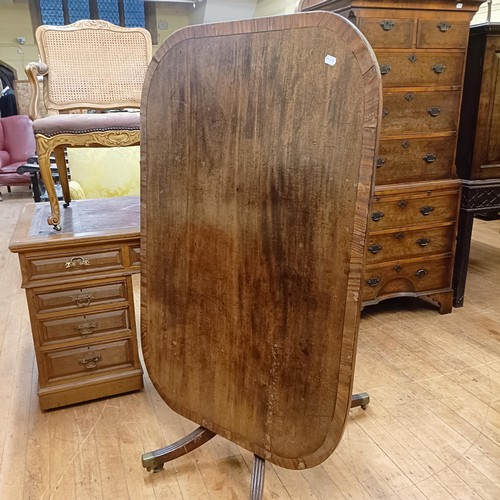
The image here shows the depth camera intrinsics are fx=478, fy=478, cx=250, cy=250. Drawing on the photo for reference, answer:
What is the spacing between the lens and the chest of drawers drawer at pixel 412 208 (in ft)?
8.40

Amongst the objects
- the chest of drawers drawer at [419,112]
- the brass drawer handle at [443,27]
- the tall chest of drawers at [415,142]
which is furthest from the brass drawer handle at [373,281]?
the brass drawer handle at [443,27]

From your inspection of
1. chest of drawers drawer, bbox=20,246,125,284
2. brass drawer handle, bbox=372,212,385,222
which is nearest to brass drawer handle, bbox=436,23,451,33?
brass drawer handle, bbox=372,212,385,222

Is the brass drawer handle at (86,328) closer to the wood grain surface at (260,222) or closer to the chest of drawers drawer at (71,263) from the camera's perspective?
the chest of drawers drawer at (71,263)

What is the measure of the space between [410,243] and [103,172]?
2.20m

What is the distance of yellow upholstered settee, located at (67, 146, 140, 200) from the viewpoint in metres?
3.48

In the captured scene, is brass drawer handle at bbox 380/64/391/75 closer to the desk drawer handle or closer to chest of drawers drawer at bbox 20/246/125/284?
the desk drawer handle

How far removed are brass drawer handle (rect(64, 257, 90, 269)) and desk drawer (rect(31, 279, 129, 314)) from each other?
91 mm

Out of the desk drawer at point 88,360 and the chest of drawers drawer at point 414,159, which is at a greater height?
the chest of drawers drawer at point 414,159

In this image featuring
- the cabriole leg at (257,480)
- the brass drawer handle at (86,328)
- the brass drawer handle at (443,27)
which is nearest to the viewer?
the cabriole leg at (257,480)

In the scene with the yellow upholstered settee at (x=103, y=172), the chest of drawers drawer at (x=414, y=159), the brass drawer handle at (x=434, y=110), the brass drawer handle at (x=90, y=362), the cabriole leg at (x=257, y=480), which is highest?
the brass drawer handle at (x=434, y=110)

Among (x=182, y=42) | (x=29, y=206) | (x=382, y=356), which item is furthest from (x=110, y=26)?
(x=382, y=356)

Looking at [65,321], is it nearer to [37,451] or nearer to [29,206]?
[37,451]

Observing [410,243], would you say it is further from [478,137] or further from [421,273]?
[478,137]

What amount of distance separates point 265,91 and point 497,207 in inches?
85.7
